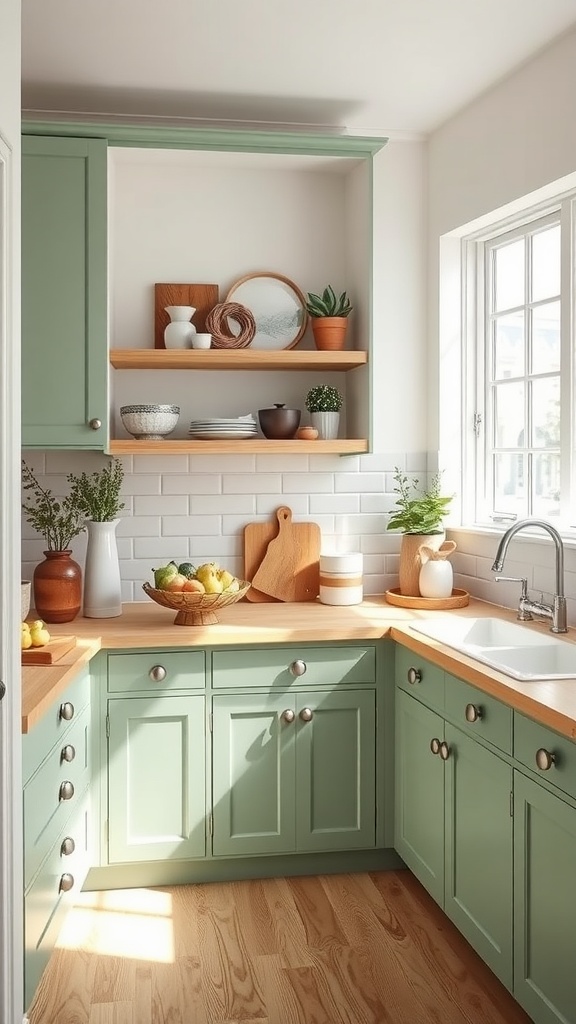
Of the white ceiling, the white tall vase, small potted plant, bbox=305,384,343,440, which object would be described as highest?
the white ceiling

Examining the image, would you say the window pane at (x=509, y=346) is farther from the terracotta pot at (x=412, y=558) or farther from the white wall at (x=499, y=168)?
the terracotta pot at (x=412, y=558)

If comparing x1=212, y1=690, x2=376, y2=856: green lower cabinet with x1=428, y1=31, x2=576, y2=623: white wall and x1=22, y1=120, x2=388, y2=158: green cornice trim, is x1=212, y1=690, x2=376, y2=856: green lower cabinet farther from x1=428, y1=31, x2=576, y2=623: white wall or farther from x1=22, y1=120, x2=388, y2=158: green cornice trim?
x1=22, y1=120, x2=388, y2=158: green cornice trim

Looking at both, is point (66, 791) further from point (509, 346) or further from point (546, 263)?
point (546, 263)

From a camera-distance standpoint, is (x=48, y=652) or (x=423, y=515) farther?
(x=423, y=515)

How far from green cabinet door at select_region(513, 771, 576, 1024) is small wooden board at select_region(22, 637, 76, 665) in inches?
49.8

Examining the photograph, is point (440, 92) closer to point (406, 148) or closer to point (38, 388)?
point (406, 148)

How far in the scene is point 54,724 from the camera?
249 centimetres

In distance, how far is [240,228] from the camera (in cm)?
364

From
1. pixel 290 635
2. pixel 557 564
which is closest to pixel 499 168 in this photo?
pixel 557 564

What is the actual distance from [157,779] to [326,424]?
141 centimetres

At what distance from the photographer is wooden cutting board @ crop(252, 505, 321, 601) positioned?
3.61m

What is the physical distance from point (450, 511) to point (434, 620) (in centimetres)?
58

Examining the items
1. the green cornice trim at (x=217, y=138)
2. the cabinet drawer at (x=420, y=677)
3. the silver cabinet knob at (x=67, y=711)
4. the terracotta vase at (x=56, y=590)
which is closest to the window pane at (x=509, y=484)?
the cabinet drawer at (x=420, y=677)

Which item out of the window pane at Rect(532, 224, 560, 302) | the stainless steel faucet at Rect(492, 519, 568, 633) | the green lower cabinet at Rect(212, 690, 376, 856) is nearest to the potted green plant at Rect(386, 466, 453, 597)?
the green lower cabinet at Rect(212, 690, 376, 856)
